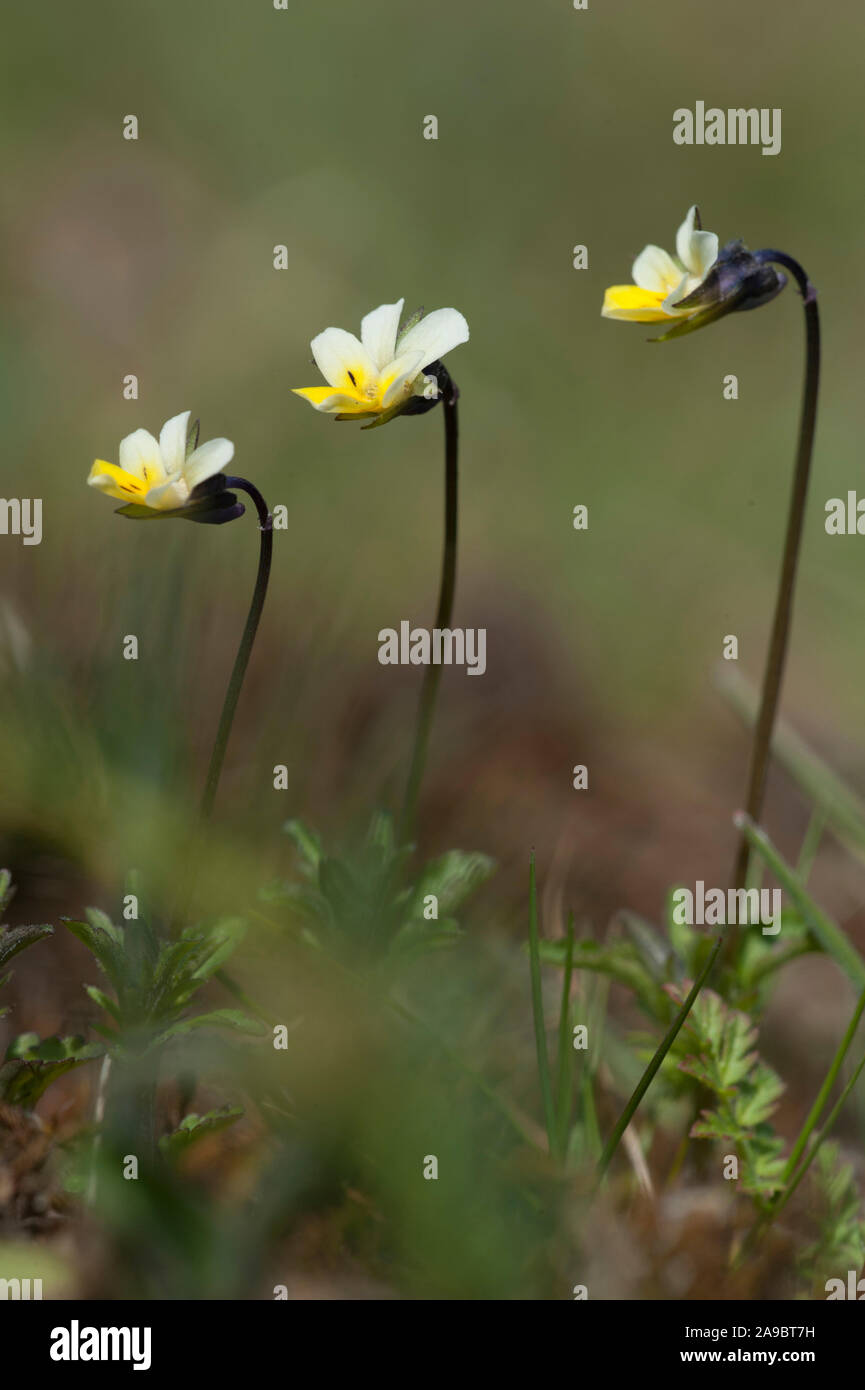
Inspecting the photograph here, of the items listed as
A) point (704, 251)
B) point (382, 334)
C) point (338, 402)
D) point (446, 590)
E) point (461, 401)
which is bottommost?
point (446, 590)

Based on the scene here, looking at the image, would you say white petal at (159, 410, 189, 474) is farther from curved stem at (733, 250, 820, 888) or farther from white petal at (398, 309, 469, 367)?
curved stem at (733, 250, 820, 888)

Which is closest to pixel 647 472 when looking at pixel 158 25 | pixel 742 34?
pixel 742 34

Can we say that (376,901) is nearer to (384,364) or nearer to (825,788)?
(384,364)

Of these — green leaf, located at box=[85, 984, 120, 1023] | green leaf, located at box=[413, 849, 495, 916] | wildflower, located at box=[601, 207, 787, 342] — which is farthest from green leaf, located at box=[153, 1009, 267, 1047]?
wildflower, located at box=[601, 207, 787, 342]

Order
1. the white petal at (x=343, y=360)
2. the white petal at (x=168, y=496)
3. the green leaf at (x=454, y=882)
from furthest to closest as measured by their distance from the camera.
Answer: the green leaf at (x=454, y=882), the white petal at (x=343, y=360), the white petal at (x=168, y=496)

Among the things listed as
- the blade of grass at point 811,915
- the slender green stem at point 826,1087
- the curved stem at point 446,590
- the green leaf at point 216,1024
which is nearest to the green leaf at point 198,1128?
the green leaf at point 216,1024

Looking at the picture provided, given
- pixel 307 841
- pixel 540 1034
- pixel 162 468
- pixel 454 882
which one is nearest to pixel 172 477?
pixel 162 468

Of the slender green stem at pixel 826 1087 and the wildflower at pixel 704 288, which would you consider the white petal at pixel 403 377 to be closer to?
the wildflower at pixel 704 288
